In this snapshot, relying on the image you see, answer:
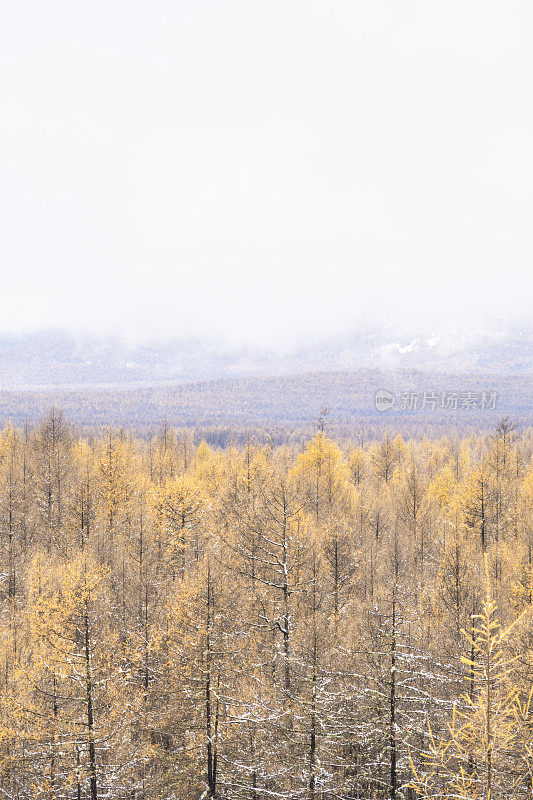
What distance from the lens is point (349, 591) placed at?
130ft

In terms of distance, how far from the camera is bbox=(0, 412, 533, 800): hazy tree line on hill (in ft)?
83.0

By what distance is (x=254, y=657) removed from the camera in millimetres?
31406

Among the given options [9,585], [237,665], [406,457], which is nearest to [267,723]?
[237,665]

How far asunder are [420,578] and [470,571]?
8.23 meters

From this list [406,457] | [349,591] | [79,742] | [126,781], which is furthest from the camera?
[406,457]

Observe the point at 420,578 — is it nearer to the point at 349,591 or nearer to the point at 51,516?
the point at 349,591

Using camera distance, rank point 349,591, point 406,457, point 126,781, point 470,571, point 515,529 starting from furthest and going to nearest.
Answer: point 406,457 < point 515,529 < point 349,591 < point 470,571 < point 126,781

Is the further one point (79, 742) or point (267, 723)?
point (267, 723)

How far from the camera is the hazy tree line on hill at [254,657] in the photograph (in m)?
25.3

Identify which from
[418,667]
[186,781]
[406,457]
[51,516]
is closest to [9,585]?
[51,516]

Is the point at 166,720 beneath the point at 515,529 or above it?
beneath

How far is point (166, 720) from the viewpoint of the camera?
28.1 meters

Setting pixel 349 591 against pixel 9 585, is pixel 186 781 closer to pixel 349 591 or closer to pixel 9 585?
pixel 349 591

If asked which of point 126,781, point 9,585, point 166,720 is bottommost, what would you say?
point 126,781
